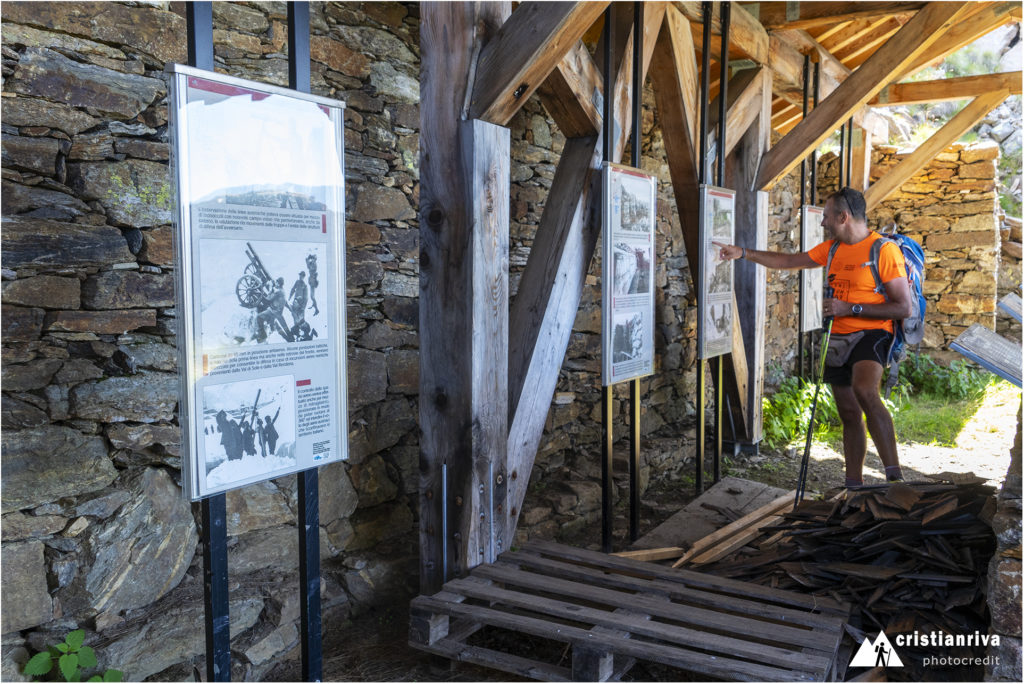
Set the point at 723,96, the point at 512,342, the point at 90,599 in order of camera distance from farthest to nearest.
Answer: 1. the point at 723,96
2. the point at 512,342
3. the point at 90,599

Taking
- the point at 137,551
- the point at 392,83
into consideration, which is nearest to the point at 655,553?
the point at 137,551

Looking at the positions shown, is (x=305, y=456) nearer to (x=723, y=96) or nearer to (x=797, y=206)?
(x=723, y=96)

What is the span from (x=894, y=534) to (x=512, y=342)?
193cm

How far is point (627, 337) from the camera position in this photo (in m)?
3.93

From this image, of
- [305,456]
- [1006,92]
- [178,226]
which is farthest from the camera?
[1006,92]

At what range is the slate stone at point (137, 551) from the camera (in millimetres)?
2645

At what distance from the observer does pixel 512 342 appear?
343 centimetres

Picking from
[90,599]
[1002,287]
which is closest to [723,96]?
[90,599]

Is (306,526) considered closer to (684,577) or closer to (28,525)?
(28,525)

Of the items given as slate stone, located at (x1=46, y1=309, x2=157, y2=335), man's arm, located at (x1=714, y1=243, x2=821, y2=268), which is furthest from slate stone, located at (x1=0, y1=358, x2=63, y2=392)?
man's arm, located at (x1=714, y1=243, x2=821, y2=268)

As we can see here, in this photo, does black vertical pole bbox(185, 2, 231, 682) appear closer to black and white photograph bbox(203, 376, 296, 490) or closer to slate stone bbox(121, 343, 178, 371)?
black and white photograph bbox(203, 376, 296, 490)

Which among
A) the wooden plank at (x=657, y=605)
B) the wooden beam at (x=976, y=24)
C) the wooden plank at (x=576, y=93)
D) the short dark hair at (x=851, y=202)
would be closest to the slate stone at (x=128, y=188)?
the wooden plank at (x=576, y=93)

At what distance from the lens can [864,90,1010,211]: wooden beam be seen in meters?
7.84

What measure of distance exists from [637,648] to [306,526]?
1136 millimetres
